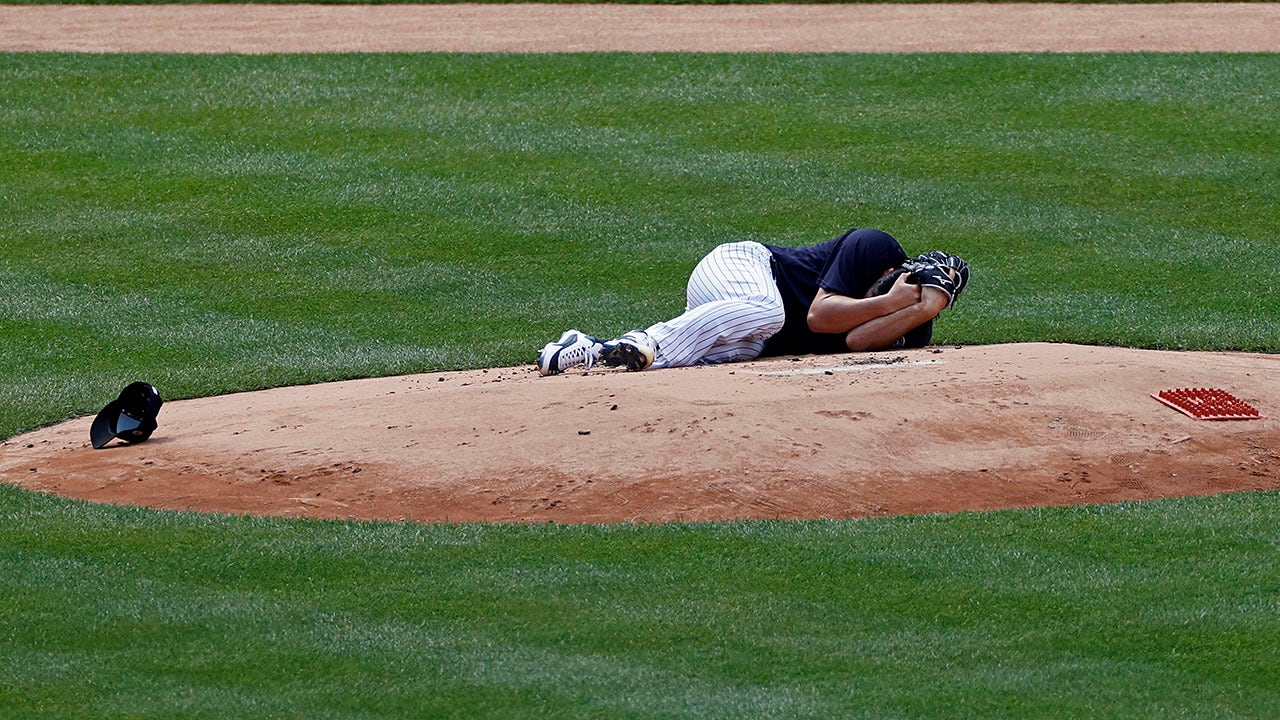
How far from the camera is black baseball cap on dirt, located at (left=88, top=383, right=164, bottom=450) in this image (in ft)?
22.3

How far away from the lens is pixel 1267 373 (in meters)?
7.60

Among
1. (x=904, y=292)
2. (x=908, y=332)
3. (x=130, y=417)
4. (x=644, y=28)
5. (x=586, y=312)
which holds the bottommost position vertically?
(x=586, y=312)

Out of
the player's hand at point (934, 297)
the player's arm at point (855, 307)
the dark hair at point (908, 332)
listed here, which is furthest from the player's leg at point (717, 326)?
the player's hand at point (934, 297)

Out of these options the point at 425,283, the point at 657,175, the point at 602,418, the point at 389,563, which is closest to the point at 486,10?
the point at 657,175

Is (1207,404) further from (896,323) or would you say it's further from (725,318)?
(725,318)

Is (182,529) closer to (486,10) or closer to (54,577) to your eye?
(54,577)

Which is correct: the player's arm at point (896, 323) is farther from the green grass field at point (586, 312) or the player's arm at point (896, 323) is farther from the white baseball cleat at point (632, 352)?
the green grass field at point (586, 312)

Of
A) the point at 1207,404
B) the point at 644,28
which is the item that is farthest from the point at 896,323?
the point at 644,28

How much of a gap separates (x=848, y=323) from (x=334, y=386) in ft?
8.23

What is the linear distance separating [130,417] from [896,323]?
3.46 meters

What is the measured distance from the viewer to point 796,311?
8000mm

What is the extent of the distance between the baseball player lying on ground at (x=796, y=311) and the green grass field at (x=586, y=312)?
1.24 meters

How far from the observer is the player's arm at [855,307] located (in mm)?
7734

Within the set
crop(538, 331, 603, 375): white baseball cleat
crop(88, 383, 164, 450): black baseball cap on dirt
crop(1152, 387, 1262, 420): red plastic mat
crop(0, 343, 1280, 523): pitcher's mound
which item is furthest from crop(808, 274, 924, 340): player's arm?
crop(88, 383, 164, 450): black baseball cap on dirt
